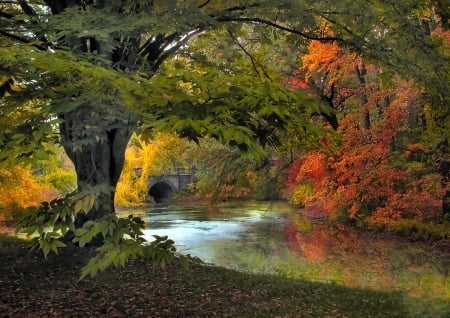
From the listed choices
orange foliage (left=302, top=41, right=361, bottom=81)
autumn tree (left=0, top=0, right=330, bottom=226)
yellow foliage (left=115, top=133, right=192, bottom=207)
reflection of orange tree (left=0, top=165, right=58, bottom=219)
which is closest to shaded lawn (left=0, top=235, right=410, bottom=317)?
autumn tree (left=0, top=0, right=330, bottom=226)

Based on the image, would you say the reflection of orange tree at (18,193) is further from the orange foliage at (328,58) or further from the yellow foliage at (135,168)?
the yellow foliage at (135,168)

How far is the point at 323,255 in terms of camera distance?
48.9ft

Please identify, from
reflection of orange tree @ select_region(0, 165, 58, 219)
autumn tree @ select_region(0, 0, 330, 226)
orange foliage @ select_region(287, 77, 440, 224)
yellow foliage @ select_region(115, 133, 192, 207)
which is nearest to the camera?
autumn tree @ select_region(0, 0, 330, 226)

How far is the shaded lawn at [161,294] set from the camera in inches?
268

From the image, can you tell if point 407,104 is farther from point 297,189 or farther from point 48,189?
point 48,189

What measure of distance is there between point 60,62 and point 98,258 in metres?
1.52

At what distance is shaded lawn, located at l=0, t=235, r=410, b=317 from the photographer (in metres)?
6.80

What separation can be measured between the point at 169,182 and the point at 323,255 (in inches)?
1323

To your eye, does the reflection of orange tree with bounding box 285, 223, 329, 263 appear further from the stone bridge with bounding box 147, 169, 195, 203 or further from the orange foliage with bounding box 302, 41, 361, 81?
the stone bridge with bounding box 147, 169, 195, 203

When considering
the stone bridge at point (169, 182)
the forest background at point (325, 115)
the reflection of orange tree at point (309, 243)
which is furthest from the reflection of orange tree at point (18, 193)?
the stone bridge at point (169, 182)

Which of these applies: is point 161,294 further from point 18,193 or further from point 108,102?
point 18,193

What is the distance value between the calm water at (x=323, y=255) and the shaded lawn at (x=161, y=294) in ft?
4.64

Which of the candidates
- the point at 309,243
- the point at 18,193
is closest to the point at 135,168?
the point at 18,193

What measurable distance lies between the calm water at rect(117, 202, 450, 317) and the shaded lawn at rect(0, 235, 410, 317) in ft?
4.64
